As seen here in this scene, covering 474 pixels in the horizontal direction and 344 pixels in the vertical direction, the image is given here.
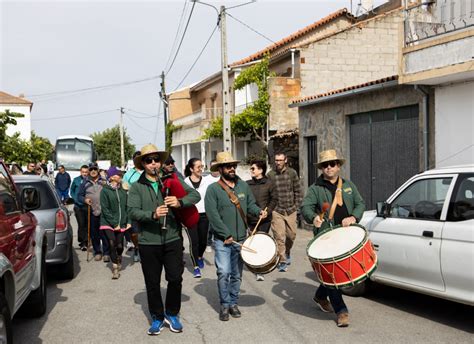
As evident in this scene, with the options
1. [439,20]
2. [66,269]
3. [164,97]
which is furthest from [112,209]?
[164,97]

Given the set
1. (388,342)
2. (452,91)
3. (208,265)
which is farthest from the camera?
(452,91)

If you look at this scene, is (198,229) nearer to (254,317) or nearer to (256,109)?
(254,317)

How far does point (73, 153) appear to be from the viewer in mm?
33344

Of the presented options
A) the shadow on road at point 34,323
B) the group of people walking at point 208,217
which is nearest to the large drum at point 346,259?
the group of people walking at point 208,217

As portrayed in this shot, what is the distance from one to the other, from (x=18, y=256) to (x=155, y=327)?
1.61 m

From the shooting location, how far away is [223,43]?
61.1 ft

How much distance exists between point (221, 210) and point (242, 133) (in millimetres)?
17990

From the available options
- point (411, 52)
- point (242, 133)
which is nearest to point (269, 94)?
point (242, 133)

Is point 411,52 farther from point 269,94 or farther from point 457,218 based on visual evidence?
point 269,94

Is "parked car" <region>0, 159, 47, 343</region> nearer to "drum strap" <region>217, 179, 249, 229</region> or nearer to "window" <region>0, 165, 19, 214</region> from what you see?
"window" <region>0, 165, 19, 214</region>

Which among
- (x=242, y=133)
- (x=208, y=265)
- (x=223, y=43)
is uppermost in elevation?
(x=223, y=43)

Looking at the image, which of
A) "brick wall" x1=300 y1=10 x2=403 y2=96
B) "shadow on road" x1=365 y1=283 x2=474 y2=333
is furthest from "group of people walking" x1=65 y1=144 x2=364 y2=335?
"brick wall" x1=300 y1=10 x2=403 y2=96

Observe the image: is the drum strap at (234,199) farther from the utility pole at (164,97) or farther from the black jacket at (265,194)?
the utility pole at (164,97)

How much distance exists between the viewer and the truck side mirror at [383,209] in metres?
6.77
